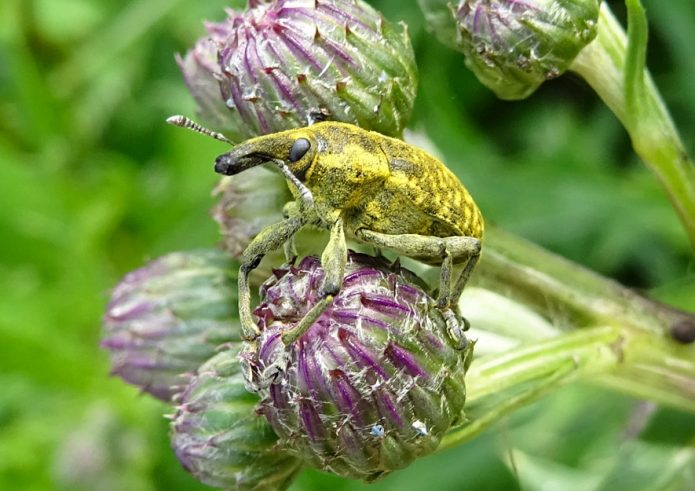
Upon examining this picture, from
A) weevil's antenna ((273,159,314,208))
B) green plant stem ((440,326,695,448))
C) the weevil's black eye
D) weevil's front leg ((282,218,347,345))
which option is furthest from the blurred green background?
the weevil's black eye

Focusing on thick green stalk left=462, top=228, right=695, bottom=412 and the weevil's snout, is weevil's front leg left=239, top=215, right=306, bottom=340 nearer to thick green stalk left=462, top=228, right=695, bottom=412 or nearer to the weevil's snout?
the weevil's snout

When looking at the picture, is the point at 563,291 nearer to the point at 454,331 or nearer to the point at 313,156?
the point at 454,331

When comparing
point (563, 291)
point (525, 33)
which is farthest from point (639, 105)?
point (563, 291)

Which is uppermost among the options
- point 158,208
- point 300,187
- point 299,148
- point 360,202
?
point 299,148

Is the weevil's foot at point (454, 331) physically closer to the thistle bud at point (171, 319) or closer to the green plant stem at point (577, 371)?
the green plant stem at point (577, 371)

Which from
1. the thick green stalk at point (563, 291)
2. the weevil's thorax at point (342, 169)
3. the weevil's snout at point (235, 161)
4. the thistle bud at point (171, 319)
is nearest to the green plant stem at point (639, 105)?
the thick green stalk at point (563, 291)
